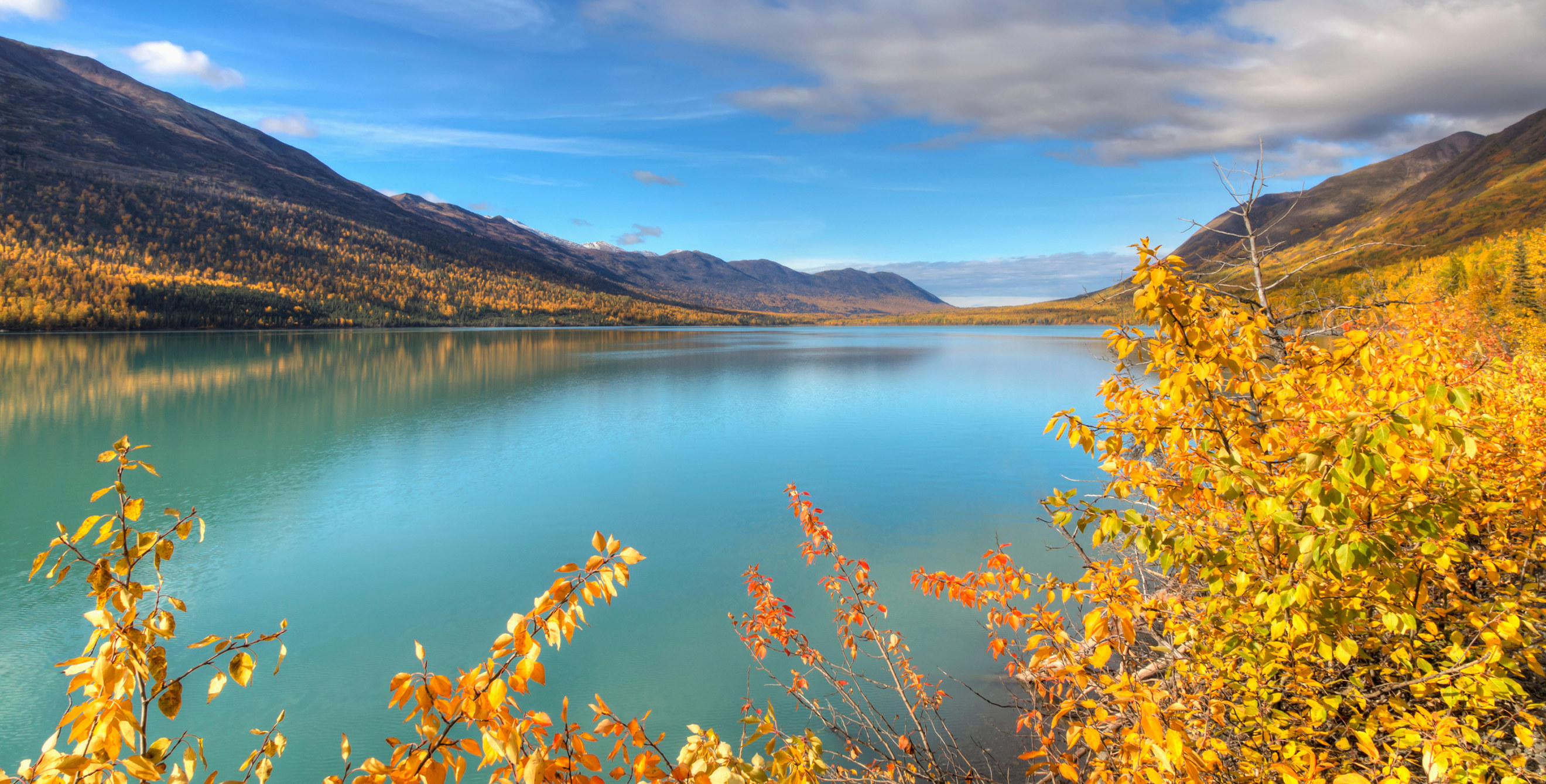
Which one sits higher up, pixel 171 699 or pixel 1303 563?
pixel 1303 563

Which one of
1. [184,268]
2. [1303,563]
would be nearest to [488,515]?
[1303,563]

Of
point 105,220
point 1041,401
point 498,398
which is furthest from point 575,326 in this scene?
point 1041,401

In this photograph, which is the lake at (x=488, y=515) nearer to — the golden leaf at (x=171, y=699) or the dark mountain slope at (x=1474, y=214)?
the golden leaf at (x=171, y=699)

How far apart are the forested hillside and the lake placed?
279ft

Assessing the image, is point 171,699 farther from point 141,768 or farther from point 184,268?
point 184,268

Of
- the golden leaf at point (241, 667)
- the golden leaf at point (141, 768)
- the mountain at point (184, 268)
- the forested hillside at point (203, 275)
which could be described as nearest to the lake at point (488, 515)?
the golden leaf at point (241, 667)

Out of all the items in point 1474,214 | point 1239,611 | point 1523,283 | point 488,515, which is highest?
point 1474,214

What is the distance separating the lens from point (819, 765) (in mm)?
2656

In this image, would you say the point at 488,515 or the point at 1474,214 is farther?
the point at 1474,214

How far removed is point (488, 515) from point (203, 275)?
176813mm

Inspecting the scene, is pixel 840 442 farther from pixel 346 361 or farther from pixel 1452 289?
pixel 1452 289

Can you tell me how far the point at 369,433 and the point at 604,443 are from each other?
8564 mm

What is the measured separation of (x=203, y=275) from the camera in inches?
5576

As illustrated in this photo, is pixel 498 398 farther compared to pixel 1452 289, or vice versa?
pixel 1452 289
